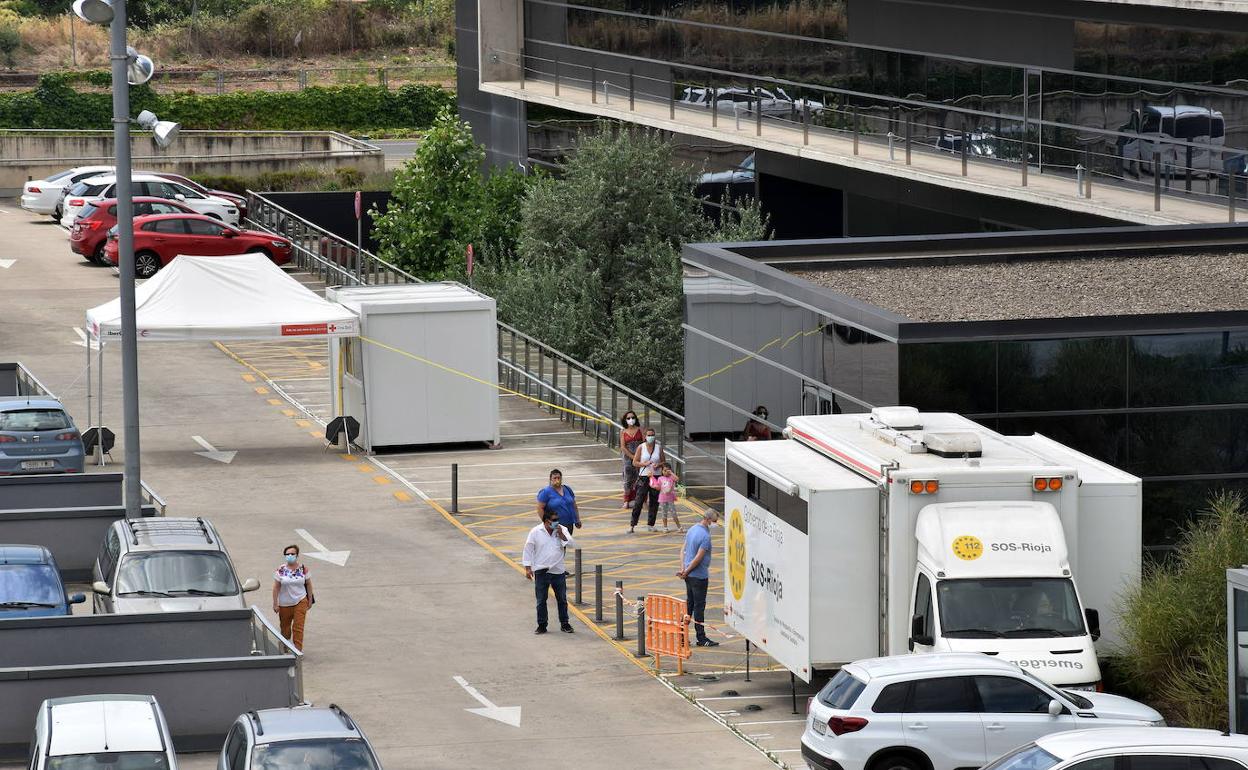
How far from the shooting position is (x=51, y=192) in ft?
190

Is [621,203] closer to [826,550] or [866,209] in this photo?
[866,209]

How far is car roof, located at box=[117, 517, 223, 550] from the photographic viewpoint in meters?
22.9

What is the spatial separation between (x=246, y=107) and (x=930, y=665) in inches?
2623

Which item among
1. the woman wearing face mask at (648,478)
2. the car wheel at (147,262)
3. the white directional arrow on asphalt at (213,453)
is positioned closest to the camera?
the woman wearing face mask at (648,478)

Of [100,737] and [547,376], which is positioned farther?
[547,376]

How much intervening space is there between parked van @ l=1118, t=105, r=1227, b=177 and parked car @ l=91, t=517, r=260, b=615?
1903 cm

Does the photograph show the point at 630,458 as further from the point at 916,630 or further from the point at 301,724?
the point at 301,724

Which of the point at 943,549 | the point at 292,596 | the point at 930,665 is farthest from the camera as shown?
the point at 292,596

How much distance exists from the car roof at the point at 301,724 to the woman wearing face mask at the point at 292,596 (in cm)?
622

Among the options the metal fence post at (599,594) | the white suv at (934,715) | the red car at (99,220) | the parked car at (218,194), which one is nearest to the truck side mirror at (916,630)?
the white suv at (934,715)

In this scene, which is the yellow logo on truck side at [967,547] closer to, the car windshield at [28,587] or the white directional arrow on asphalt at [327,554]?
the car windshield at [28,587]

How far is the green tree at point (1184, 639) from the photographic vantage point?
18875 millimetres

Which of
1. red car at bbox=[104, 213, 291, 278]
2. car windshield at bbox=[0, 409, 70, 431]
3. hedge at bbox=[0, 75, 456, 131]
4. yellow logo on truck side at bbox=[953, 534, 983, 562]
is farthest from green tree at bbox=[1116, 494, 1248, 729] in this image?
hedge at bbox=[0, 75, 456, 131]

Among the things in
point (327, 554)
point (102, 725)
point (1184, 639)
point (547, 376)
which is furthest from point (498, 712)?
point (547, 376)
